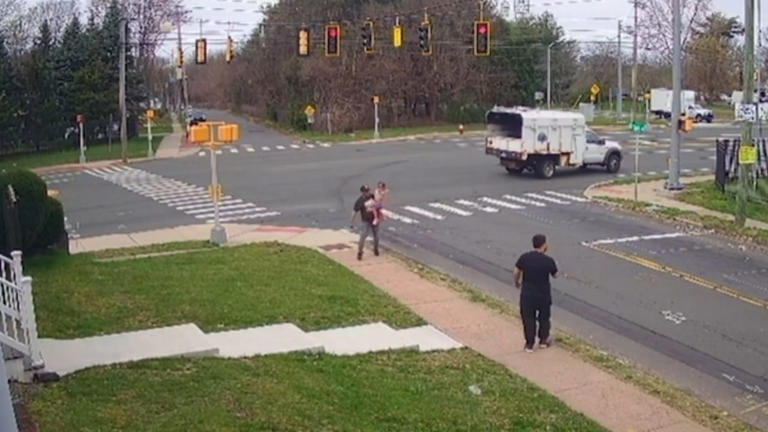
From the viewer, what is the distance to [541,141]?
36.7 metres

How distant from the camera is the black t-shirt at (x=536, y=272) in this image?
1290 cm

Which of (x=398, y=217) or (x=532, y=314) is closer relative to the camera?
(x=532, y=314)

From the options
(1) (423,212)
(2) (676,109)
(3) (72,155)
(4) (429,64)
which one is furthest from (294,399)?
(4) (429,64)

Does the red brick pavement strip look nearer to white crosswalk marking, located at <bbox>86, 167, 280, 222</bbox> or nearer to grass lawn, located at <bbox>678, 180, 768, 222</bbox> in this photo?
white crosswalk marking, located at <bbox>86, 167, 280, 222</bbox>

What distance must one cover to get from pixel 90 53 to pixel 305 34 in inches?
1277

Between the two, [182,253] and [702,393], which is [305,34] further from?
[702,393]

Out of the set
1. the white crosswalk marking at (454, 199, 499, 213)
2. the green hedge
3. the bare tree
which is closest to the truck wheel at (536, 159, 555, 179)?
the white crosswalk marking at (454, 199, 499, 213)

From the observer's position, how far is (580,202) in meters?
30.1

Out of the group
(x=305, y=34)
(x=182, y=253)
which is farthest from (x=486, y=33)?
(x=182, y=253)

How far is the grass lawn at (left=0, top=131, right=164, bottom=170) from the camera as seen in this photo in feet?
173

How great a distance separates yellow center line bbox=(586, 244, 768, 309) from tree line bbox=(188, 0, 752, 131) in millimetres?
42181

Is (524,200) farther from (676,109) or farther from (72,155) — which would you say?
(72,155)

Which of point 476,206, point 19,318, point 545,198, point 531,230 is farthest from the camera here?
point 545,198

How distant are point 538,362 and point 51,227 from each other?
37.6 ft
